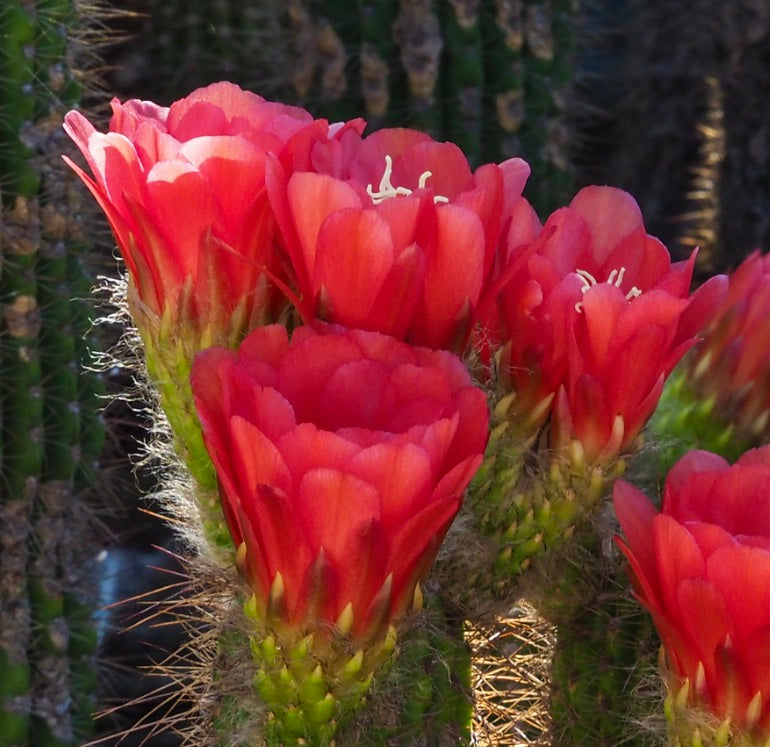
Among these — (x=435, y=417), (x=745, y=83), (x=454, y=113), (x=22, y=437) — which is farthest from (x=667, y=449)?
(x=745, y=83)

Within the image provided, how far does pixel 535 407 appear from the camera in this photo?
618 mm

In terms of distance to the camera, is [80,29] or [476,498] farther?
[80,29]

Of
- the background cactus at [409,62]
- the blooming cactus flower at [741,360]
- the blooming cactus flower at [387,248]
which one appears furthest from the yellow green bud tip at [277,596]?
the background cactus at [409,62]

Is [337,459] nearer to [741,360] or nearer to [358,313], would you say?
[358,313]

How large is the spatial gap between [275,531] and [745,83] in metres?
1.50

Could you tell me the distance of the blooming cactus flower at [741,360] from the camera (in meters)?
0.78

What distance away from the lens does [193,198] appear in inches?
21.9

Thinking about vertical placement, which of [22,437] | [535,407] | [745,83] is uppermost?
[535,407]

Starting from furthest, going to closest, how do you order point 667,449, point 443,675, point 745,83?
point 745,83 < point 667,449 < point 443,675

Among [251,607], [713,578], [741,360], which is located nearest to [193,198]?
[251,607]

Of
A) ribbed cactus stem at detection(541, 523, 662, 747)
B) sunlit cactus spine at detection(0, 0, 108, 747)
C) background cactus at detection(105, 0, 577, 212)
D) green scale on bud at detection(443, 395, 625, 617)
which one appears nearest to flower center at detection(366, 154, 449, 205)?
green scale on bud at detection(443, 395, 625, 617)

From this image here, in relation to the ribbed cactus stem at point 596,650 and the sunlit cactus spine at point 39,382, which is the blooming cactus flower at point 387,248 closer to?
the ribbed cactus stem at point 596,650

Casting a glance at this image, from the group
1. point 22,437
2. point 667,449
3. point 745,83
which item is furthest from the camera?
point 745,83

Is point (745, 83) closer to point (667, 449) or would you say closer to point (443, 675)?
point (667, 449)
